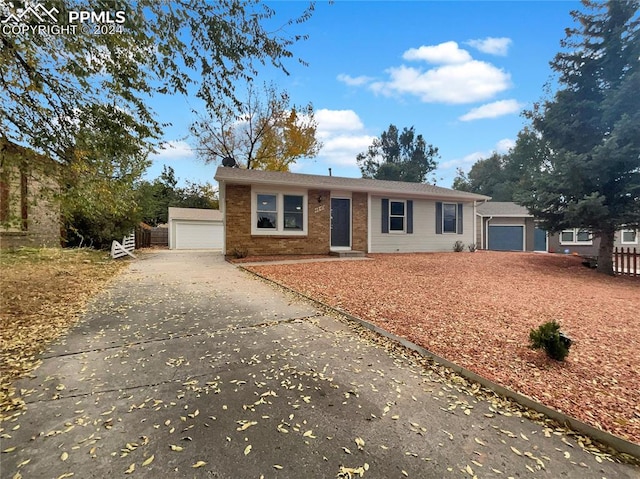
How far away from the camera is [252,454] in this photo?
1.83m

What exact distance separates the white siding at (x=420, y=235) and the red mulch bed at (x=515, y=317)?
3.99 meters

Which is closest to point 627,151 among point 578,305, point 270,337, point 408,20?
point 578,305

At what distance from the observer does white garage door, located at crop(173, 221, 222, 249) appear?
2059 cm

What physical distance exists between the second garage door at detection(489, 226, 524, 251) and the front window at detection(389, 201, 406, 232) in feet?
30.2

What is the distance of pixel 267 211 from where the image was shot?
11477mm

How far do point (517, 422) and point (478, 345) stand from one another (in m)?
1.29

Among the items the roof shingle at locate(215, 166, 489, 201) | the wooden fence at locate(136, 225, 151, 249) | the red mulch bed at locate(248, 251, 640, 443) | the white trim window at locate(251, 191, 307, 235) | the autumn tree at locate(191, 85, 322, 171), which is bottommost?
the red mulch bed at locate(248, 251, 640, 443)

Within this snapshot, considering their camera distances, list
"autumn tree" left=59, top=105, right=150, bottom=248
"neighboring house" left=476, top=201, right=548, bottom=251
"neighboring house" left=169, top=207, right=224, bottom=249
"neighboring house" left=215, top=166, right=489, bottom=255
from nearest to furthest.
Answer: "autumn tree" left=59, top=105, right=150, bottom=248
"neighboring house" left=215, top=166, right=489, bottom=255
"neighboring house" left=476, top=201, right=548, bottom=251
"neighboring house" left=169, top=207, right=224, bottom=249

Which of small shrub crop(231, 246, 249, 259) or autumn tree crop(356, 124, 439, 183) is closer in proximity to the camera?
small shrub crop(231, 246, 249, 259)

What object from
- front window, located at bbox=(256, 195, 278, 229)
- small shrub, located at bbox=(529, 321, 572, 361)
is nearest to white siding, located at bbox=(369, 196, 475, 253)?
front window, located at bbox=(256, 195, 278, 229)

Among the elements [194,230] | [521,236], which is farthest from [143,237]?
[521,236]

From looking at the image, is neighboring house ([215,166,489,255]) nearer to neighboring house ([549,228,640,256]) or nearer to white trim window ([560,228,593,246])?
neighboring house ([549,228,640,256])

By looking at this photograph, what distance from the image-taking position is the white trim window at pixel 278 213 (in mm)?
11305

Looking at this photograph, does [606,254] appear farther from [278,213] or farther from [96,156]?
[96,156]
